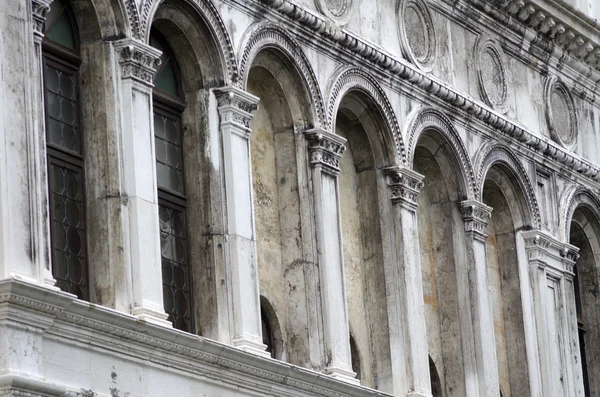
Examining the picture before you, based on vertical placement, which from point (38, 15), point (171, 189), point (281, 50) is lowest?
point (171, 189)

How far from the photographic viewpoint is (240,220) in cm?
2397

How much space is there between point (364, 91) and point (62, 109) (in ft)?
19.0

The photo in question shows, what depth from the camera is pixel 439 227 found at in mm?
29094

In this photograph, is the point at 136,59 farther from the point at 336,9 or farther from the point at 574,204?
the point at 574,204

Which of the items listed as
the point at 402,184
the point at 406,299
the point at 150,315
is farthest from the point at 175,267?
the point at 402,184

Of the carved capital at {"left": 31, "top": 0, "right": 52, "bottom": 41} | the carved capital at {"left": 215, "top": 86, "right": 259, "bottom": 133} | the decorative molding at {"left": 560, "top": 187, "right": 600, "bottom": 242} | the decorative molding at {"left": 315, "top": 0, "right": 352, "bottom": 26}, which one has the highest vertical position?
the decorative molding at {"left": 315, "top": 0, "right": 352, "bottom": 26}

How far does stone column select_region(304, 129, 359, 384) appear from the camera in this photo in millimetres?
25156

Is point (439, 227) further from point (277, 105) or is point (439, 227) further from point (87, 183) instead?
point (87, 183)

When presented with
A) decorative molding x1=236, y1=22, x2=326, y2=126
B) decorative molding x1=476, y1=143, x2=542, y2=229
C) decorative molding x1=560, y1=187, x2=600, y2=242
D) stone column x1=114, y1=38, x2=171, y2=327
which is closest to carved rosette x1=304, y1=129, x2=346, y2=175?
decorative molding x1=236, y1=22, x2=326, y2=126

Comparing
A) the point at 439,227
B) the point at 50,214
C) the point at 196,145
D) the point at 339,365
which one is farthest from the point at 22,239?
the point at 439,227

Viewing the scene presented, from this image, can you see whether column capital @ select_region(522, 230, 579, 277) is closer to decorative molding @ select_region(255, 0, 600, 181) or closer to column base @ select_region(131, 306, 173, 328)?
decorative molding @ select_region(255, 0, 600, 181)

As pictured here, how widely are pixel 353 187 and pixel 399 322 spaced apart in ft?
6.21

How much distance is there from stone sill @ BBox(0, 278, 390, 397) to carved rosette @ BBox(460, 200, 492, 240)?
180 inches

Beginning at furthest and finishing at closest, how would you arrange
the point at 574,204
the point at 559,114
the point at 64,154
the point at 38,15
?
the point at 559,114, the point at 574,204, the point at 64,154, the point at 38,15
